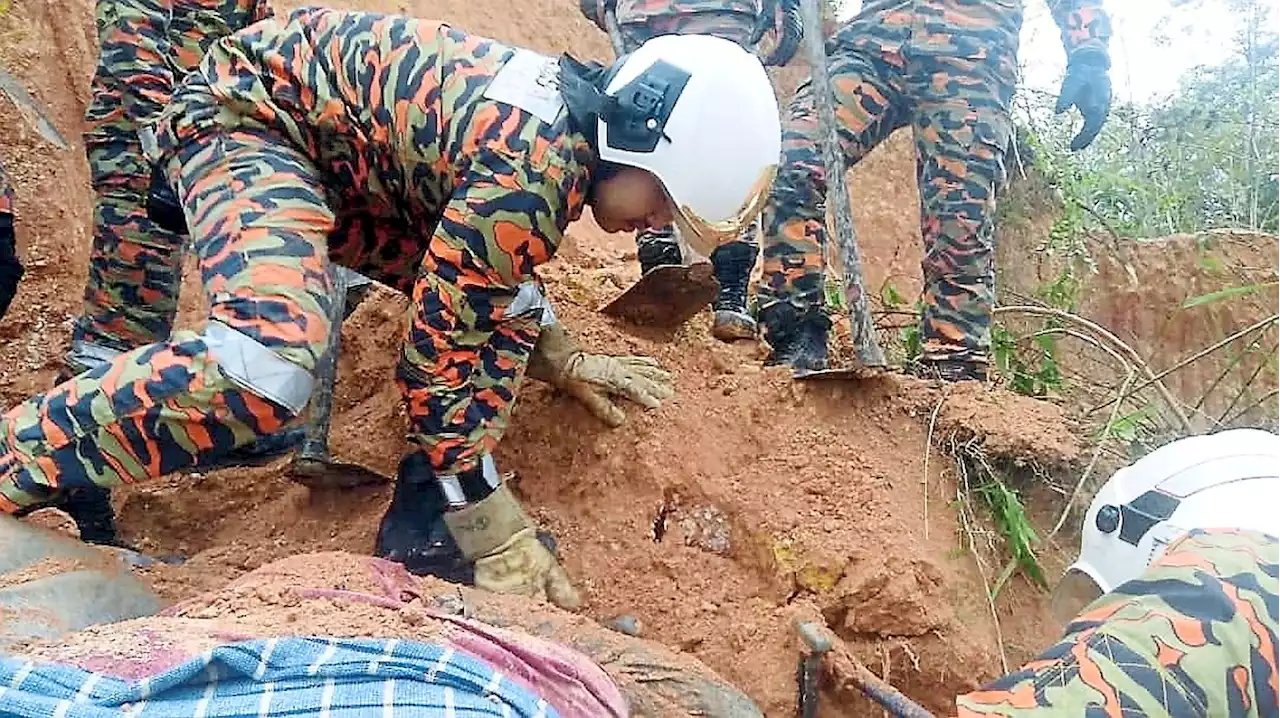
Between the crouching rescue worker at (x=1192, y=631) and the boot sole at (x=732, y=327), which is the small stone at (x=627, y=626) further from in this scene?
the boot sole at (x=732, y=327)

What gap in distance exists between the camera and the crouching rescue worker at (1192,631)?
1467mm

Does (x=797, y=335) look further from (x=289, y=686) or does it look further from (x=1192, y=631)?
(x=289, y=686)

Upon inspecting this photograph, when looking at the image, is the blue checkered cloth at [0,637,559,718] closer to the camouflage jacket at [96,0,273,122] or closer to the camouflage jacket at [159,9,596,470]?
the camouflage jacket at [159,9,596,470]

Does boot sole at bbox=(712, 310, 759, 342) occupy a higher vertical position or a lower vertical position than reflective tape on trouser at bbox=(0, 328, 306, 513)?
lower

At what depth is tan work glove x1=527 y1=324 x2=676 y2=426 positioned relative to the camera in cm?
292

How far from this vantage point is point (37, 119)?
3986mm

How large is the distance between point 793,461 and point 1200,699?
4.91 feet

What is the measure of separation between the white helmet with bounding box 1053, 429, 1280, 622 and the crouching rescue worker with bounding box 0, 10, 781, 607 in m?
0.92

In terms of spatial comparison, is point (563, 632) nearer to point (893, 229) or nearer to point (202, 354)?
point (202, 354)

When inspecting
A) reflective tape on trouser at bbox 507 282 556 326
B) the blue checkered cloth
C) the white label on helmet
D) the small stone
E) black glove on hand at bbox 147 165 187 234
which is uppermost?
the white label on helmet

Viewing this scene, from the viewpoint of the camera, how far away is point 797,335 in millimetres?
3270

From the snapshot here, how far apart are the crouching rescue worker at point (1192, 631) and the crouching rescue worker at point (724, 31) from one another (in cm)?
173

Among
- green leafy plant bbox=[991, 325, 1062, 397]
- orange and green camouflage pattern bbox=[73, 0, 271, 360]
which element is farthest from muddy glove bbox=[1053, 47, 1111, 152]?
orange and green camouflage pattern bbox=[73, 0, 271, 360]

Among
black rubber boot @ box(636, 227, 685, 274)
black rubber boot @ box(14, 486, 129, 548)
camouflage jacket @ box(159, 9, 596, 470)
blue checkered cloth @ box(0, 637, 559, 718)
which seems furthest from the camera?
black rubber boot @ box(636, 227, 685, 274)
